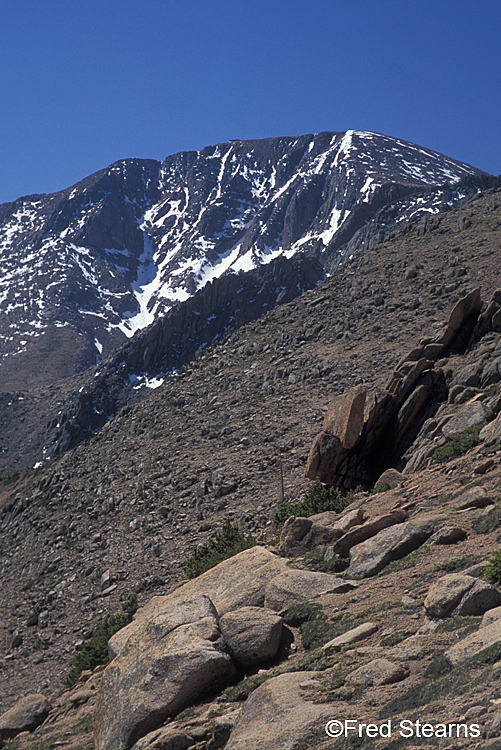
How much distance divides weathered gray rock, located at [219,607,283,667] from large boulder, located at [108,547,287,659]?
1465 mm

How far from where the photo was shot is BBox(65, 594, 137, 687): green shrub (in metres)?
19.4

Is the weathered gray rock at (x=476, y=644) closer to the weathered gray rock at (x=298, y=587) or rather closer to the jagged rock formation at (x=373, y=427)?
the weathered gray rock at (x=298, y=587)

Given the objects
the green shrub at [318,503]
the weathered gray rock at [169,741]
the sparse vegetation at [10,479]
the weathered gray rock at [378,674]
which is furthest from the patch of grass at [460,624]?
the sparse vegetation at [10,479]

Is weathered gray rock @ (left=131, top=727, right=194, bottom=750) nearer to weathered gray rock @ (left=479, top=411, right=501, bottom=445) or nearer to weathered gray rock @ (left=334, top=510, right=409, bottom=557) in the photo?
weathered gray rock @ (left=334, top=510, right=409, bottom=557)

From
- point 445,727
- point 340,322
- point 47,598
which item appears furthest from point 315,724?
point 340,322

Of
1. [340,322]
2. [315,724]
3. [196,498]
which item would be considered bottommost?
[315,724]

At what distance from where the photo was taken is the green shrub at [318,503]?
2000 cm

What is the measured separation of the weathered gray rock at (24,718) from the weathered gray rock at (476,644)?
47.4 feet

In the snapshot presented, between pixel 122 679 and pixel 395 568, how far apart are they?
614 cm

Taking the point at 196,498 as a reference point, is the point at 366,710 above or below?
below

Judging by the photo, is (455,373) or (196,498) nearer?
(455,373)

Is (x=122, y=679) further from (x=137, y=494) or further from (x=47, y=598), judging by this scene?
(x=137, y=494)

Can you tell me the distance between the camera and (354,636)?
9500mm

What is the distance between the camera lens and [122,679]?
11211 mm
